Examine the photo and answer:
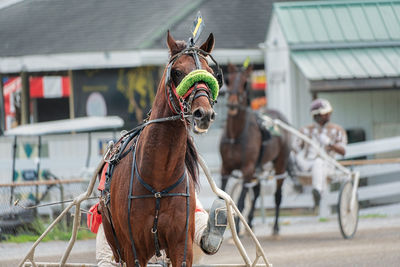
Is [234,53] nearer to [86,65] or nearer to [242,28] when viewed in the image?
[242,28]

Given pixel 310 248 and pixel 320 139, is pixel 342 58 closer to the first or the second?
pixel 320 139

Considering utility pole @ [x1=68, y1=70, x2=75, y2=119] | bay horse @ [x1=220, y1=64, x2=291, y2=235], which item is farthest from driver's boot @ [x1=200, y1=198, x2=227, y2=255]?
utility pole @ [x1=68, y1=70, x2=75, y2=119]

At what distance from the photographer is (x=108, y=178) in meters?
6.91

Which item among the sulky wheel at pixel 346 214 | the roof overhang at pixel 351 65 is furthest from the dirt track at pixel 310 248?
the roof overhang at pixel 351 65

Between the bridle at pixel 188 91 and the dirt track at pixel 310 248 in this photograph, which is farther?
the dirt track at pixel 310 248

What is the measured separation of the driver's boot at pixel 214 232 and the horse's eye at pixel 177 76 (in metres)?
1.19

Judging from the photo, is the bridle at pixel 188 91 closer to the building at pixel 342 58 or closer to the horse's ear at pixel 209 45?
the horse's ear at pixel 209 45

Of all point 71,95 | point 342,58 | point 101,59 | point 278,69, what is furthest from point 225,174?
point 71,95

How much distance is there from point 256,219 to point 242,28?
5143 mm

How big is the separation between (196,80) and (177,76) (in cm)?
32

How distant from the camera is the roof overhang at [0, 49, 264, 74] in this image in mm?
18328

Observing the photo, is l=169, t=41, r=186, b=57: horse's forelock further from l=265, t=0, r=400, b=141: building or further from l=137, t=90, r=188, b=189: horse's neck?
l=265, t=0, r=400, b=141: building

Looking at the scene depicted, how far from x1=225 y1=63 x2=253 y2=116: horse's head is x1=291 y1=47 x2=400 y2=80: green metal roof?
3.66 meters

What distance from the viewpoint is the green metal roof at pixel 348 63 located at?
17.3 m
